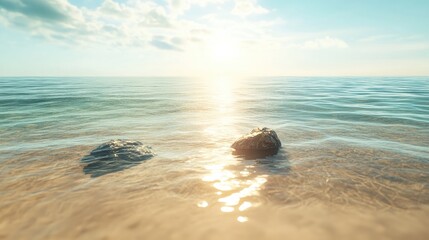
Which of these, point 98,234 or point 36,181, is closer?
point 98,234

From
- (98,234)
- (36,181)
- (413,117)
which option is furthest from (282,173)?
(413,117)

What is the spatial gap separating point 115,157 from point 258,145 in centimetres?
403

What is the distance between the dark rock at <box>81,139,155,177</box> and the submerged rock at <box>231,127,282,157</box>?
8.61 ft

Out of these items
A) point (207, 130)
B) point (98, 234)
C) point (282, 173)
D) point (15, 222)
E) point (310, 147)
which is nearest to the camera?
point (98, 234)

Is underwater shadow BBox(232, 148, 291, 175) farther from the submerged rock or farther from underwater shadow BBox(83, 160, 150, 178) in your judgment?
underwater shadow BBox(83, 160, 150, 178)

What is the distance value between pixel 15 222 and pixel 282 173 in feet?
16.5

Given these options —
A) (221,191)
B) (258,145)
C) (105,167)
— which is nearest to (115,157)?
(105,167)

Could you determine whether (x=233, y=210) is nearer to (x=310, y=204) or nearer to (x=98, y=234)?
(x=310, y=204)

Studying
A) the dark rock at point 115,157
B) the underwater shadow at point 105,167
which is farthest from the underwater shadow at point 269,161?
the underwater shadow at point 105,167

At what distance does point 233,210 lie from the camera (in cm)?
419

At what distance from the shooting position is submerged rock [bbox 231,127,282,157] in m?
7.52

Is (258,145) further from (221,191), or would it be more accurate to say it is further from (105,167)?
(105,167)

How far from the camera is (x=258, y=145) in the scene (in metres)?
7.61

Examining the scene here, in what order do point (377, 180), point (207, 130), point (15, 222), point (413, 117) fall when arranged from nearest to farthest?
Result: point (15, 222), point (377, 180), point (207, 130), point (413, 117)
